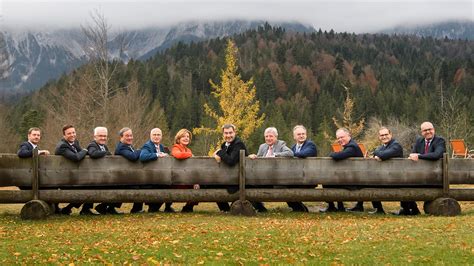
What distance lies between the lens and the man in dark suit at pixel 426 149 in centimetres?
1377

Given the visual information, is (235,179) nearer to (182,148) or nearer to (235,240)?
(182,148)

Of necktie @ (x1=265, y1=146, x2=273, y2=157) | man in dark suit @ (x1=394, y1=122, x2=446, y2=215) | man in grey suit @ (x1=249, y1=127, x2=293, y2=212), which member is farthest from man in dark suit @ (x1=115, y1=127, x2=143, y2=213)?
man in dark suit @ (x1=394, y1=122, x2=446, y2=215)

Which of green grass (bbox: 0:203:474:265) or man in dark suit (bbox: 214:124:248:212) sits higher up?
man in dark suit (bbox: 214:124:248:212)

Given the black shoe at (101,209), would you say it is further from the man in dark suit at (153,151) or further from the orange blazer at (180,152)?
the orange blazer at (180,152)

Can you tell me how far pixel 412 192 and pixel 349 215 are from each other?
5.38ft

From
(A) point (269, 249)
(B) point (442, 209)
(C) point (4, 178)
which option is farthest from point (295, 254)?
(C) point (4, 178)

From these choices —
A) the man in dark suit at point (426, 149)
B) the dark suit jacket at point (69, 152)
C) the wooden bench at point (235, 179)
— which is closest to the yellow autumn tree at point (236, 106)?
the man in dark suit at point (426, 149)

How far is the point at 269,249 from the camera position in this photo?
30.2 ft

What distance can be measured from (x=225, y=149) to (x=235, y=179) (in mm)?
770

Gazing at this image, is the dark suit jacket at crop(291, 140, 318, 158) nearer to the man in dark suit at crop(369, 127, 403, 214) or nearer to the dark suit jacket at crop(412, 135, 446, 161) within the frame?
the man in dark suit at crop(369, 127, 403, 214)

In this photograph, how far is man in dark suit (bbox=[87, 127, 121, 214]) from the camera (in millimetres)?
13250

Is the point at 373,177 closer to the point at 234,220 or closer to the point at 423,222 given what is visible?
the point at 423,222

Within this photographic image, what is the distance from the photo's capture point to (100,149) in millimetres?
13711

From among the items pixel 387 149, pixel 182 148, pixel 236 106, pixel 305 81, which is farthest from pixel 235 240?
pixel 305 81
